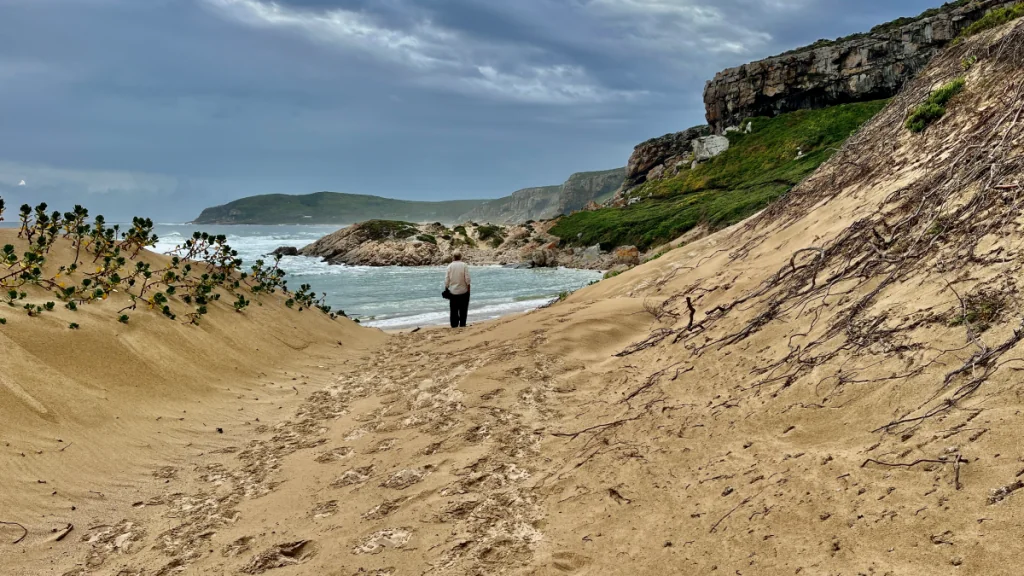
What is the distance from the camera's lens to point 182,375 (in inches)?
241

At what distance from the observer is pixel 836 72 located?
5869cm

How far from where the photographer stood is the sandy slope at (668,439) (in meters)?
2.54

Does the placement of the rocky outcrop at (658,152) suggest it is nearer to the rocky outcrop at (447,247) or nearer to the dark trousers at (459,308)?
the rocky outcrop at (447,247)

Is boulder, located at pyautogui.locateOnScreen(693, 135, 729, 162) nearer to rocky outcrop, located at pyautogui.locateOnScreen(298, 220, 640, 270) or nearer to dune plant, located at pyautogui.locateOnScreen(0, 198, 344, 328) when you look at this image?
rocky outcrop, located at pyautogui.locateOnScreen(298, 220, 640, 270)

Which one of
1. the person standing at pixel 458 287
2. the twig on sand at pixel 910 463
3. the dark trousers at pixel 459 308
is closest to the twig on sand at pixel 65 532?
the twig on sand at pixel 910 463

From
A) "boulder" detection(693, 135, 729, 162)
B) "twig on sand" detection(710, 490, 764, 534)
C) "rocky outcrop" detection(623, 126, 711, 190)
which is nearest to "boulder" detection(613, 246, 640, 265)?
"boulder" detection(693, 135, 729, 162)

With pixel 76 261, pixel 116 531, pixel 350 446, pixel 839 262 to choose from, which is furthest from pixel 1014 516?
pixel 76 261

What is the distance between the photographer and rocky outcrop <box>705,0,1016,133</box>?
52.3 meters

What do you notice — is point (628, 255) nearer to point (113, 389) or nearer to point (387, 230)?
point (387, 230)

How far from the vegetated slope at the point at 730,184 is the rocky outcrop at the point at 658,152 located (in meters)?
9.76

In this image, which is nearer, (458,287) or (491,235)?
(458,287)

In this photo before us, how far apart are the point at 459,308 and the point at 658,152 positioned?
223 feet

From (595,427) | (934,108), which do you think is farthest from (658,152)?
(595,427)

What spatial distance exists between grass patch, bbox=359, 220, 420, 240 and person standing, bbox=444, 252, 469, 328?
140 feet
